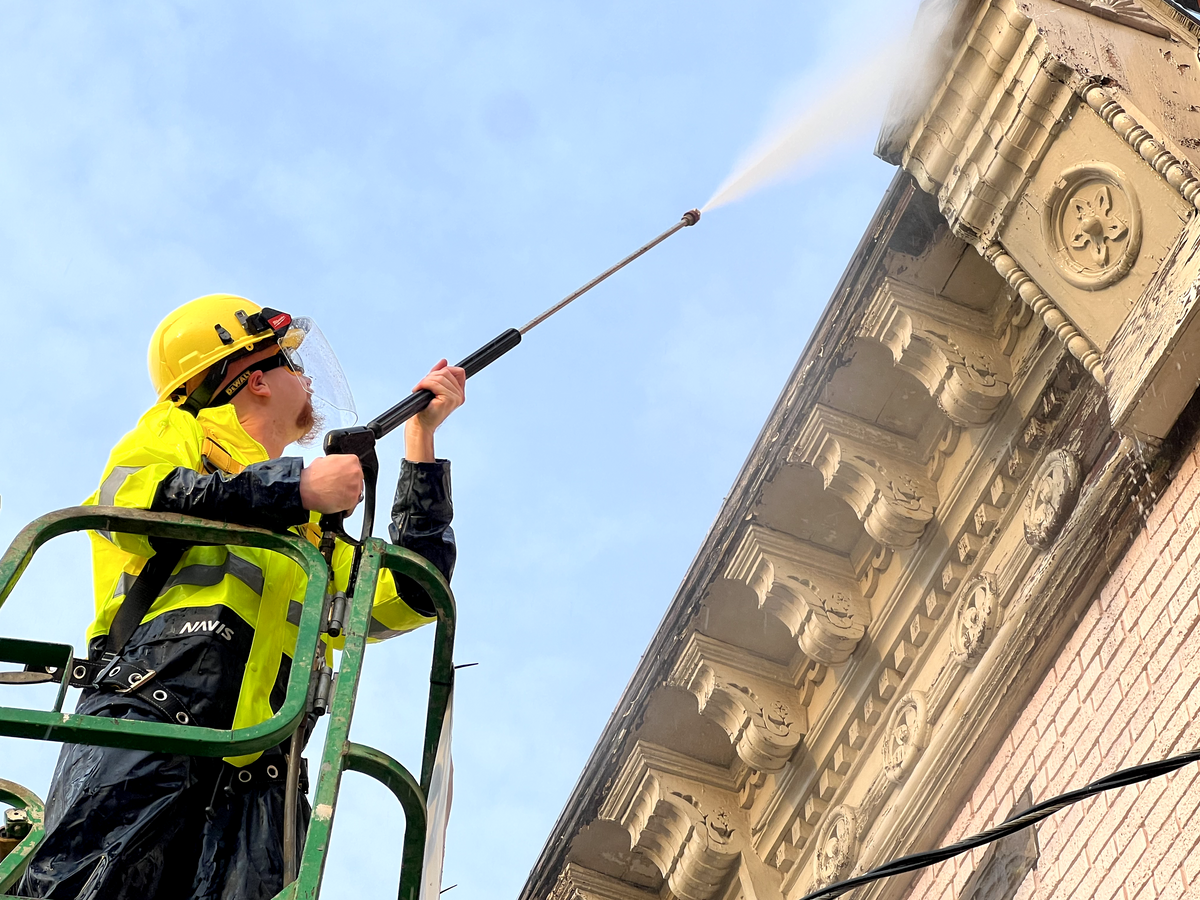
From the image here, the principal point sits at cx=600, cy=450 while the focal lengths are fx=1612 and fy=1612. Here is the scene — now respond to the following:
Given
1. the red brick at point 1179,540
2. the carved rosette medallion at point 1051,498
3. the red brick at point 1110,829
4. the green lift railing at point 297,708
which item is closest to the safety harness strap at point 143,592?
the green lift railing at point 297,708

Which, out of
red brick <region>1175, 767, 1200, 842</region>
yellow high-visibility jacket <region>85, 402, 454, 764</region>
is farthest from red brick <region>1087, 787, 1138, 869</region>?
yellow high-visibility jacket <region>85, 402, 454, 764</region>

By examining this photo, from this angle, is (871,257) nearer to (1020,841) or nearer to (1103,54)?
(1103,54)

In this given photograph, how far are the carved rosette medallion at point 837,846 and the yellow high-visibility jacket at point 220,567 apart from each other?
377cm

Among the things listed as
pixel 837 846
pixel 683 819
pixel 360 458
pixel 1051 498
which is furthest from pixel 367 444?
pixel 683 819

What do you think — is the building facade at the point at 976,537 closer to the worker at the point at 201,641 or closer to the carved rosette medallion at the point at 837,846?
the carved rosette medallion at the point at 837,846

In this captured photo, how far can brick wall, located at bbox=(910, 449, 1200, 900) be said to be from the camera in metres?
5.88

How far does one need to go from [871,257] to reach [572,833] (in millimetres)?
4158

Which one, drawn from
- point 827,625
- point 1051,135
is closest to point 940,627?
point 827,625

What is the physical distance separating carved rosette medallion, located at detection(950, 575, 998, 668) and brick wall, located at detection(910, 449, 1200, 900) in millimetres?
445

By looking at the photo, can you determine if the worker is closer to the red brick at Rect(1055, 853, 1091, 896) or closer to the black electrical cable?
the black electrical cable

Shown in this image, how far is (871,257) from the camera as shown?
8117 mm

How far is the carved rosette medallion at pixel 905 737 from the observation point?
7801 millimetres

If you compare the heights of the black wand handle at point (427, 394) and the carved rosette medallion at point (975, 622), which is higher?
the carved rosette medallion at point (975, 622)

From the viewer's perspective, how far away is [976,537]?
799 cm
